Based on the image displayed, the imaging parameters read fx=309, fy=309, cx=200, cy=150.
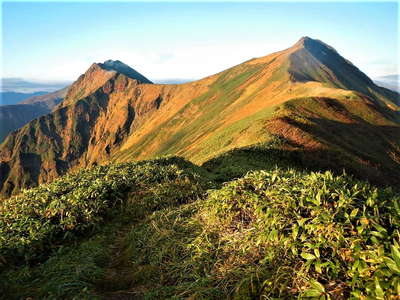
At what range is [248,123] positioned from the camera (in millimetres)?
36656

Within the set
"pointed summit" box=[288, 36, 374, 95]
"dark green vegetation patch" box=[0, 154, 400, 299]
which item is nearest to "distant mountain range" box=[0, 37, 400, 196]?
"pointed summit" box=[288, 36, 374, 95]

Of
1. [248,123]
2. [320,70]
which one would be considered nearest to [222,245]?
[248,123]

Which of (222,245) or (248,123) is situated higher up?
(248,123)

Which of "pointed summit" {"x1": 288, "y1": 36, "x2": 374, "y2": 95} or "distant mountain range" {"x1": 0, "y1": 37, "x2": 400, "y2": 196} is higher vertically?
"pointed summit" {"x1": 288, "y1": 36, "x2": 374, "y2": 95}

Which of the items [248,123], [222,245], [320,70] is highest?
[320,70]

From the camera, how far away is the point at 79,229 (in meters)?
8.71

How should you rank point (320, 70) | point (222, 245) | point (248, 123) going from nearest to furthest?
point (222, 245), point (248, 123), point (320, 70)

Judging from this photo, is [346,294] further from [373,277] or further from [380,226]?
[380,226]

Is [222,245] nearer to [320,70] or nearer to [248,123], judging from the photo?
[248,123]

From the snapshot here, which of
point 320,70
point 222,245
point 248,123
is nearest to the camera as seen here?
point 222,245

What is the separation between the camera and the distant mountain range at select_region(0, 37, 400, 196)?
30031mm

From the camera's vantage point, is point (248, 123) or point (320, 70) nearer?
point (248, 123)

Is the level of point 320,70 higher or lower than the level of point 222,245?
higher

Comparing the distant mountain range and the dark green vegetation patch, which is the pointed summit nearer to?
the distant mountain range
